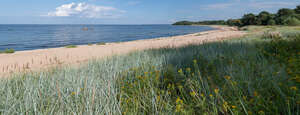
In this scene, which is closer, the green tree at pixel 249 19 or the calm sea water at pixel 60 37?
the calm sea water at pixel 60 37

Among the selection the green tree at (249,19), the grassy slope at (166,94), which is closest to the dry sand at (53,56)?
the grassy slope at (166,94)

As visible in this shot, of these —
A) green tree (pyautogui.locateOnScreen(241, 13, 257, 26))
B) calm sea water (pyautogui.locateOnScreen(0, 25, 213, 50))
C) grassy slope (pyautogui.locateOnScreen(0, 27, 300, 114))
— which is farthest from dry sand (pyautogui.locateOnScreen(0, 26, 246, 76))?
green tree (pyautogui.locateOnScreen(241, 13, 257, 26))

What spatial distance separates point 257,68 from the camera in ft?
10.2

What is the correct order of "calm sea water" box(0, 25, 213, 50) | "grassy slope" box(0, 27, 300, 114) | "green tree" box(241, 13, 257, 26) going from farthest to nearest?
1. "green tree" box(241, 13, 257, 26)
2. "calm sea water" box(0, 25, 213, 50)
3. "grassy slope" box(0, 27, 300, 114)

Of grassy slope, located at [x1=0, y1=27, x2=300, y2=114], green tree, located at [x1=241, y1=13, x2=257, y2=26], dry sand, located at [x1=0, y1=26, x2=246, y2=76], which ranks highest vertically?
green tree, located at [x1=241, y1=13, x2=257, y2=26]

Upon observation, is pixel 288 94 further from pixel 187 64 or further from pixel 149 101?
pixel 187 64

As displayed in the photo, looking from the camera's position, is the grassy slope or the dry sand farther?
the dry sand

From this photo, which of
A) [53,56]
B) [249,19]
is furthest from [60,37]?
[249,19]

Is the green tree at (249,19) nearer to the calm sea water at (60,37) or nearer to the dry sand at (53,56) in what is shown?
the calm sea water at (60,37)

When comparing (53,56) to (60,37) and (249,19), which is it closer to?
(60,37)

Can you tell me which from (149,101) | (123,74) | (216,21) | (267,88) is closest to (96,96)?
(149,101)

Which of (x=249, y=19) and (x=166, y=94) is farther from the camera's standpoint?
(x=249, y=19)

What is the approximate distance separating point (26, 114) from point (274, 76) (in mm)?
3126

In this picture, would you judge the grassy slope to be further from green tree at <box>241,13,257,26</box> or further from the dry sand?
green tree at <box>241,13,257,26</box>
